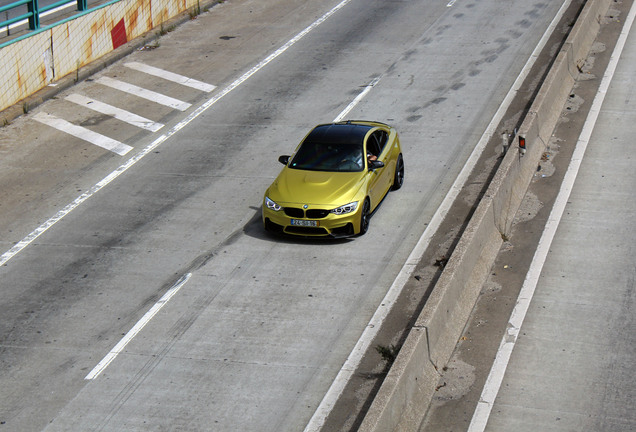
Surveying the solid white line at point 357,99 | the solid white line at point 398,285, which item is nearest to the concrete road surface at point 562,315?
the solid white line at point 398,285

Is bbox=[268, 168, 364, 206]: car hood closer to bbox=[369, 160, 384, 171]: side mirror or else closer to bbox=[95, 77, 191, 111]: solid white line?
bbox=[369, 160, 384, 171]: side mirror

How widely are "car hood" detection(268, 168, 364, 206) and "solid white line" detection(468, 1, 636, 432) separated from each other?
10.4ft

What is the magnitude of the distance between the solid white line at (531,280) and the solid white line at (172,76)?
9.24 m

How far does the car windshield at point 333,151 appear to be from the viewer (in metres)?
16.8

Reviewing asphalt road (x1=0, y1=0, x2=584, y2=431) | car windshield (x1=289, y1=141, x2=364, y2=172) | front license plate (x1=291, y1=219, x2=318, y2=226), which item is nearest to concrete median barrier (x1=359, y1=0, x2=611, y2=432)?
asphalt road (x1=0, y1=0, x2=584, y2=431)

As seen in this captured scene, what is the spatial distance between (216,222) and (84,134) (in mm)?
5939

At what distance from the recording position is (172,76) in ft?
82.4

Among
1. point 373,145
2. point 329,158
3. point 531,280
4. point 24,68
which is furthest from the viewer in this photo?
point 24,68

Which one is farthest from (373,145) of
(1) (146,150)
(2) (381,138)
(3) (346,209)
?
(1) (146,150)

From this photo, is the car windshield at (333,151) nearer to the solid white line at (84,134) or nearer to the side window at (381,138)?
the side window at (381,138)

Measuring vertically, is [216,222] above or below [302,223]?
below

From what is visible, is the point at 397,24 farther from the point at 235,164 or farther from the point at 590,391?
the point at 590,391

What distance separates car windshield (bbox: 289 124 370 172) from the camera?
16.8 metres

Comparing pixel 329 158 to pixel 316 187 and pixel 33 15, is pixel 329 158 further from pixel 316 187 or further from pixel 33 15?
pixel 33 15
